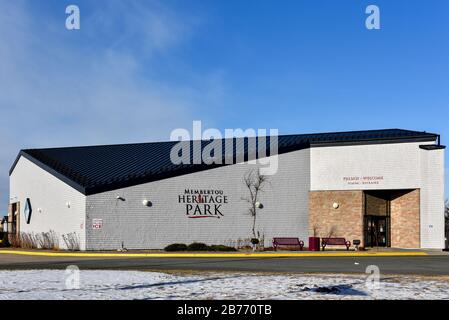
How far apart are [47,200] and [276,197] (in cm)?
A: 1382

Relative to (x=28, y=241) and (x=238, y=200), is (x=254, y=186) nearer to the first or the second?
(x=238, y=200)

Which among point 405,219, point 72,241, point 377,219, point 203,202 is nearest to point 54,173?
point 72,241

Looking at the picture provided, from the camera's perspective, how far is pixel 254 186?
34625mm

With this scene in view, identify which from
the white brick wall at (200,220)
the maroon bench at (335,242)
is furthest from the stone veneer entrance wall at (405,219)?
the white brick wall at (200,220)

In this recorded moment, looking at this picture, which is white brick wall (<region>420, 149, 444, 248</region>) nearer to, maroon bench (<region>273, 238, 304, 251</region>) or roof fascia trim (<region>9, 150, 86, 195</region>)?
maroon bench (<region>273, 238, 304, 251</region>)

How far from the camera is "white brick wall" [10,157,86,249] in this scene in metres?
32.3

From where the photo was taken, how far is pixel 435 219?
34000 mm

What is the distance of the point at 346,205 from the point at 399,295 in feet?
81.4

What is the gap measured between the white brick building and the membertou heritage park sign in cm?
6

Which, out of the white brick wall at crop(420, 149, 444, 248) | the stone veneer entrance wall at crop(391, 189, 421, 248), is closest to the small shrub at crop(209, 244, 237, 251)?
the stone veneer entrance wall at crop(391, 189, 421, 248)

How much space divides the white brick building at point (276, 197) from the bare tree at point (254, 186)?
328 mm
